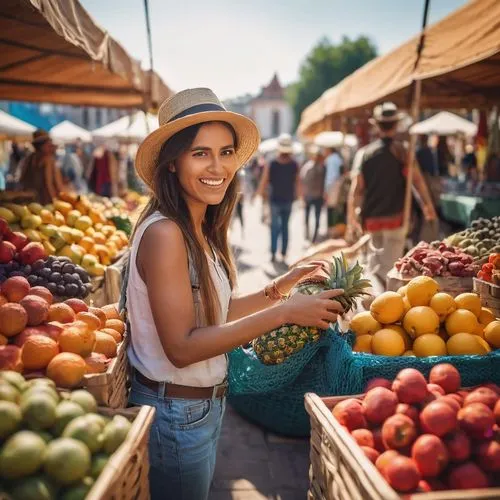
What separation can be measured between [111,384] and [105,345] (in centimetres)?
31

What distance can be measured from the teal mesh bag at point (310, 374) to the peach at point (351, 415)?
626mm

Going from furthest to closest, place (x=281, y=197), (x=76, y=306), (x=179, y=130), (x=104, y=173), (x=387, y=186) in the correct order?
(x=104, y=173) < (x=281, y=197) < (x=387, y=186) < (x=76, y=306) < (x=179, y=130)

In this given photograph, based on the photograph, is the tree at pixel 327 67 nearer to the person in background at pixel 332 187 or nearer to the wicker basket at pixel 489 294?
the person in background at pixel 332 187

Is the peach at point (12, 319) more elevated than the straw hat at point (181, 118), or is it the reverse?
the straw hat at point (181, 118)

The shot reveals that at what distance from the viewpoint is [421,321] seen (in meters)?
2.79

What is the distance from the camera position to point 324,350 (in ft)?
10.5

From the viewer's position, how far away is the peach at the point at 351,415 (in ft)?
6.20

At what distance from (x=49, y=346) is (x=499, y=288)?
2.61 metres

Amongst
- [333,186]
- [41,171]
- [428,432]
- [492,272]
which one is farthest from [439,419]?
[333,186]

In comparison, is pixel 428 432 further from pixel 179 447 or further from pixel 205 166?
pixel 205 166

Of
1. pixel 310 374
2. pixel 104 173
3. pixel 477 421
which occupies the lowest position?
pixel 310 374

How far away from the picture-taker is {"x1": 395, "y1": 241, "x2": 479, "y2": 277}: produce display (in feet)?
12.1

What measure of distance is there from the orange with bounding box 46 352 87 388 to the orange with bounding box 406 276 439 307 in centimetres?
189

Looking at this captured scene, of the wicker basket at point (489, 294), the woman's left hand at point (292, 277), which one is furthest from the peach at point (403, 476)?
the wicker basket at point (489, 294)
